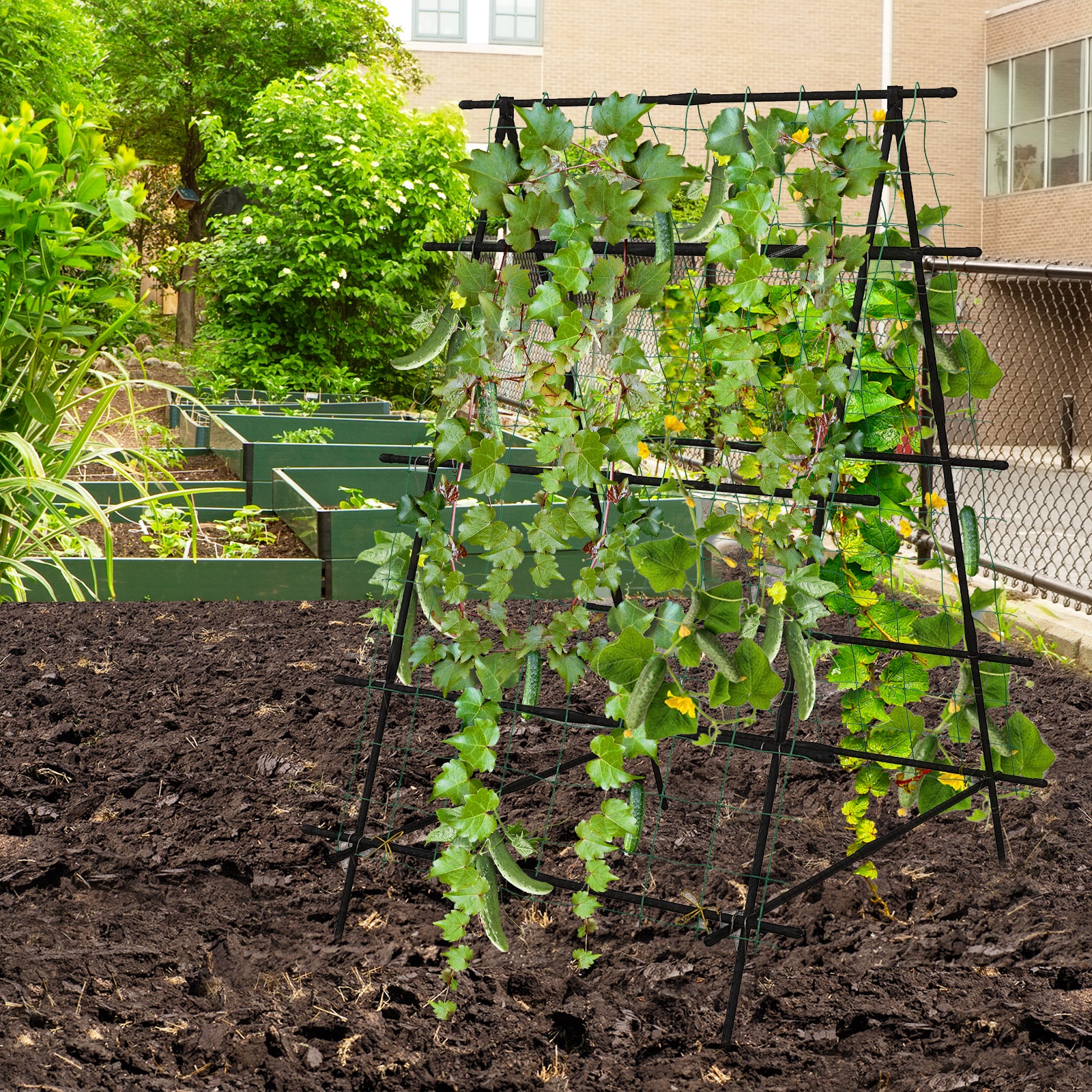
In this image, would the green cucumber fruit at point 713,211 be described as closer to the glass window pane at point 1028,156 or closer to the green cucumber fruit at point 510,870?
the green cucumber fruit at point 510,870

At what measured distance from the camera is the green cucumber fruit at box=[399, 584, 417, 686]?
1.96m

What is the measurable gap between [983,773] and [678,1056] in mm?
744

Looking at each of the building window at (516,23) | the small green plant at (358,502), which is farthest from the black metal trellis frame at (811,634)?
the building window at (516,23)

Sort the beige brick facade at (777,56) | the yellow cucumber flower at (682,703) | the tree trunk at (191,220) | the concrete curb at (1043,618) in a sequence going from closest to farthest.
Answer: the yellow cucumber flower at (682,703) → the concrete curb at (1043,618) → the tree trunk at (191,220) → the beige brick facade at (777,56)

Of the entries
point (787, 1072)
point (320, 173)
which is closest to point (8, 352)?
point (787, 1072)

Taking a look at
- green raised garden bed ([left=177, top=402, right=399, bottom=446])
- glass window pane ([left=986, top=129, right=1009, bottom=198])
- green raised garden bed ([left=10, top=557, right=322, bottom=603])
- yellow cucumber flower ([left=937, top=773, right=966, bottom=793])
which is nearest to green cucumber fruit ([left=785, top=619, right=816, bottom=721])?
yellow cucumber flower ([left=937, top=773, right=966, bottom=793])

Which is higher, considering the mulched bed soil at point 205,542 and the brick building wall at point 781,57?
the brick building wall at point 781,57

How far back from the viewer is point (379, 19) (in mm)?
17094

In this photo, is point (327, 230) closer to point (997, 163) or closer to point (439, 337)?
point (439, 337)

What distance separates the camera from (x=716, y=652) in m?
1.65

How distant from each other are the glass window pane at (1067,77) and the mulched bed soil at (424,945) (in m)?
18.2

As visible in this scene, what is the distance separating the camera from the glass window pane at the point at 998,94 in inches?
775

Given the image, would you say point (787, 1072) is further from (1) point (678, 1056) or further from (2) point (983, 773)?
(2) point (983, 773)

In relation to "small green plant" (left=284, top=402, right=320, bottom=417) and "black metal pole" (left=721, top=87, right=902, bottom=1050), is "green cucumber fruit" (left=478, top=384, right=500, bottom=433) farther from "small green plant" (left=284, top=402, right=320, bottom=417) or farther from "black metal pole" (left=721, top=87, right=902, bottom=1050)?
"small green plant" (left=284, top=402, right=320, bottom=417)
